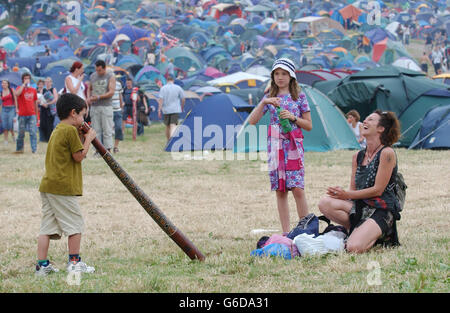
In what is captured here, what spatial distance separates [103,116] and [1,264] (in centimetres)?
680

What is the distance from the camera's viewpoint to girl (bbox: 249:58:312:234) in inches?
227

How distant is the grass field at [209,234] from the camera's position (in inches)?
167

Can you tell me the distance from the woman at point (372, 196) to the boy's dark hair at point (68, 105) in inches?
80.6

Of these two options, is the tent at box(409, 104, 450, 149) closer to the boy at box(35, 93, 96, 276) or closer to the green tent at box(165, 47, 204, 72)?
the boy at box(35, 93, 96, 276)

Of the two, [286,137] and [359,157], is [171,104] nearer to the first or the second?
[286,137]

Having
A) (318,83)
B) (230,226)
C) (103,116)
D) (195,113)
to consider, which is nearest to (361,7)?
(318,83)

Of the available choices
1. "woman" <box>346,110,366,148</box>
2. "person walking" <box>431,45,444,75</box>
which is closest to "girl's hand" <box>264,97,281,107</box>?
"woman" <box>346,110,366,148</box>

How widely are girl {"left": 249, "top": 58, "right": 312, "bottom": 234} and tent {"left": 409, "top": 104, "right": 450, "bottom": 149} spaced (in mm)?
8761

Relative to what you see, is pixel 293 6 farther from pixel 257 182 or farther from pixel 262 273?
pixel 262 273

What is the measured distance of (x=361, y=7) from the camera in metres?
60.3

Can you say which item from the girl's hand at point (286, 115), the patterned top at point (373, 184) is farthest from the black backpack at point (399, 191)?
the girl's hand at point (286, 115)

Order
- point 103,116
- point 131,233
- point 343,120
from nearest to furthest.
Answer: point 131,233 < point 103,116 < point 343,120

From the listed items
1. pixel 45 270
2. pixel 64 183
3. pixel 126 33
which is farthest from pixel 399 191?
pixel 126 33
